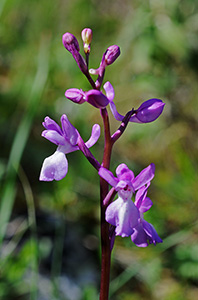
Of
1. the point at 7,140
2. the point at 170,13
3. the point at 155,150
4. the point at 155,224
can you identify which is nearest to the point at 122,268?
the point at 155,224

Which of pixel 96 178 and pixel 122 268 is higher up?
pixel 96 178

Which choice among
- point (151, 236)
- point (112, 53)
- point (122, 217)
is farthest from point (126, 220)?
point (112, 53)

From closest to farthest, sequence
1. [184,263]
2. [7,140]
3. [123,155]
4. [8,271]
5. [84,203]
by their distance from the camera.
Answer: [8,271], [184,263], [84,203], [7,140], [123,155]

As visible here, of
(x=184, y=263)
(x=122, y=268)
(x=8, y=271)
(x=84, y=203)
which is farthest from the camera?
(x=84, y=203)

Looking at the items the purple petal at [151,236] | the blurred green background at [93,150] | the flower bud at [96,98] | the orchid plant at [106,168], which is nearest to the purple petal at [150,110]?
the orchid plant at [106,168]

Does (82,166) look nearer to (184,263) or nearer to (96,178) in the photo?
(96,178)

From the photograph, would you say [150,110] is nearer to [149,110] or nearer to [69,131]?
[149,110]

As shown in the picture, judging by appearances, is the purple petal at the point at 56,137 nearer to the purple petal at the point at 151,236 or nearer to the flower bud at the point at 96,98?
the flower bud at the point at 96,98
